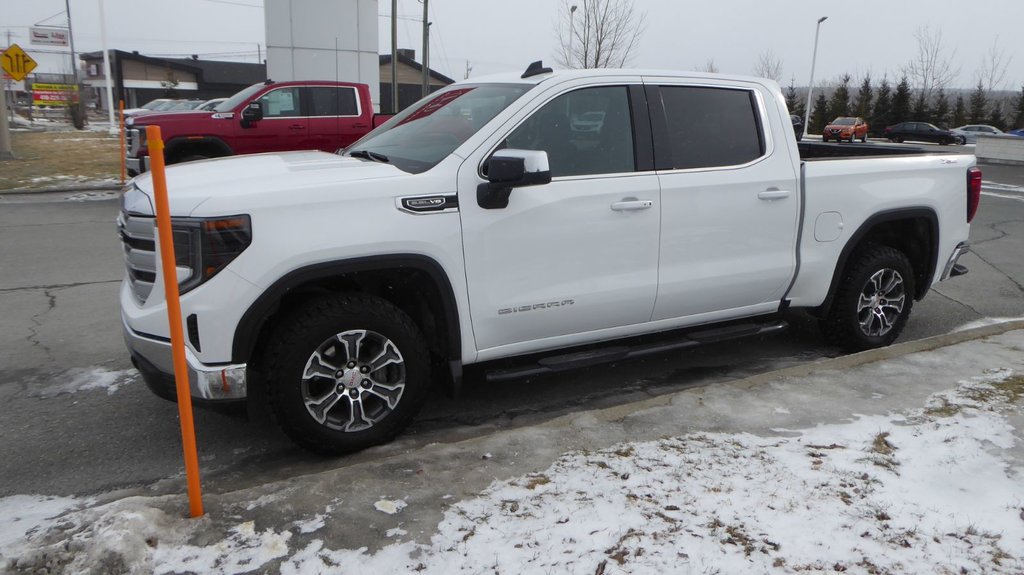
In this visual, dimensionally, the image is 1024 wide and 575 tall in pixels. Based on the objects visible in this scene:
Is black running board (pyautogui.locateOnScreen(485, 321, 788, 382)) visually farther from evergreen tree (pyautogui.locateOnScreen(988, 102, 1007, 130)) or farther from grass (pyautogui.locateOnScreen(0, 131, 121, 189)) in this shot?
evergreen tree (pyautogui.locateOnScreen(988, 102, 1007, 130))

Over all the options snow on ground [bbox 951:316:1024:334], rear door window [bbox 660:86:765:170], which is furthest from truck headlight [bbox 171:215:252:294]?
snow on ground [bbox 951:316:1024:334]

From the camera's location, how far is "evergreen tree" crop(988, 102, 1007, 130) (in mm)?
53312

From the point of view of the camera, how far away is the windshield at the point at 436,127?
3.91 metres

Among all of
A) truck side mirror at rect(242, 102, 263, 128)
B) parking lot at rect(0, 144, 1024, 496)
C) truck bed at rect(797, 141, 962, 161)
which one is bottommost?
parking lot at rect(0, 144, 1024, 496)

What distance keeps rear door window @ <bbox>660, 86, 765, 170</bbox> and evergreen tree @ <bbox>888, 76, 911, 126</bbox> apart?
56.9 metres

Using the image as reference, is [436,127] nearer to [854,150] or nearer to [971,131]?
[854,150]

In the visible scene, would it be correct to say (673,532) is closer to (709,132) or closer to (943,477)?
(943,477)

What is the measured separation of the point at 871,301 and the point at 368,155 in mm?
3525

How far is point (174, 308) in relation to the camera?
2.66 meters

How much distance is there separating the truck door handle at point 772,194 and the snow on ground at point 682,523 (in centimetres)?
163

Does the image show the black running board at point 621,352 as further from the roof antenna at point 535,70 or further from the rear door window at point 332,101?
the rear door window at point 332,101

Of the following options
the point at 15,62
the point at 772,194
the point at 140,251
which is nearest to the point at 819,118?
the point at 15,62

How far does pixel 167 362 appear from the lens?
10.7 feet

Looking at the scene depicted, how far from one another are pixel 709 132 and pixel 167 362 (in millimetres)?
3229
